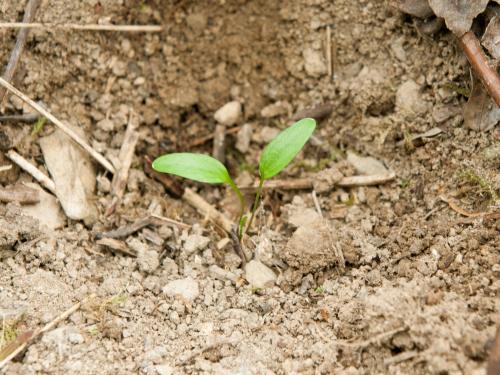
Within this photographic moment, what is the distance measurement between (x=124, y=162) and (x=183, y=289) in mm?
786

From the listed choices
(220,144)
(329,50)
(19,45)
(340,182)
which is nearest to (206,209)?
(220,144)

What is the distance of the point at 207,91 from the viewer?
276 centimetres

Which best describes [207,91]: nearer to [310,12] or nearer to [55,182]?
[310,12]

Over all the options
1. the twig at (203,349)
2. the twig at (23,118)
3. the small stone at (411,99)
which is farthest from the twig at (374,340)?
the twig at (23,118)

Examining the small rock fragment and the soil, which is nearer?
the soil

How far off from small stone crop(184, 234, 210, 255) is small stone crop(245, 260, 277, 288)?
8.9 inches

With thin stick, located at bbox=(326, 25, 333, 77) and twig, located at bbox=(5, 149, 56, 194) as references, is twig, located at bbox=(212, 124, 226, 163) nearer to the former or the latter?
thin stick, located at bbox=(326, 25, 333, 77)

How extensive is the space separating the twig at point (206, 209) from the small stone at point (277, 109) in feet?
1.92

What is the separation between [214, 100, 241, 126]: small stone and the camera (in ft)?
8.98

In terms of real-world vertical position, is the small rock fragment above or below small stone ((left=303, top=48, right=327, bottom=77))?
below

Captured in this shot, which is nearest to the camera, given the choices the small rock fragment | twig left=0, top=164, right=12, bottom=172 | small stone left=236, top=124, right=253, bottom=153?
twig left=0, top=164, right=12, bottom=172

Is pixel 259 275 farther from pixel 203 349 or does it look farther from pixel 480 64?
pixel 480 64

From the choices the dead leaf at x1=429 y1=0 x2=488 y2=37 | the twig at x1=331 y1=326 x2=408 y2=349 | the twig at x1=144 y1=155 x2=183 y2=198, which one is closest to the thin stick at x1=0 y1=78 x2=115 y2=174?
the twig at x1=144 y1=155 x2=183 y2=198

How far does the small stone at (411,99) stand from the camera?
234 cm
